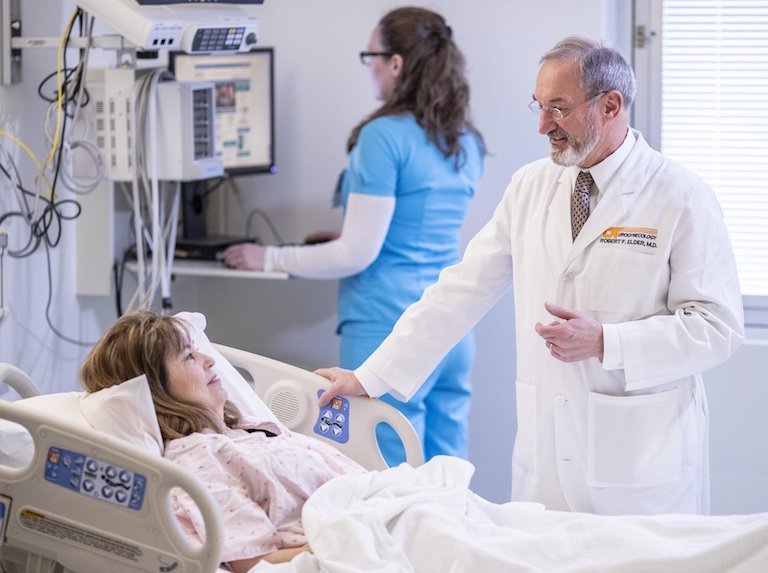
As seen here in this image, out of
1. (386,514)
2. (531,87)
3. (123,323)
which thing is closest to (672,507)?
(386,514)

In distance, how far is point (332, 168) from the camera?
12.5 ft

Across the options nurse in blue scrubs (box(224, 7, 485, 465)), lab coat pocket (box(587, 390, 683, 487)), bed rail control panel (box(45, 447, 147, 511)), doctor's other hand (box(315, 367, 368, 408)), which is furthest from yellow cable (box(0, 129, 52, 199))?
lab coat pocket (box(587, 390, 683, 487))

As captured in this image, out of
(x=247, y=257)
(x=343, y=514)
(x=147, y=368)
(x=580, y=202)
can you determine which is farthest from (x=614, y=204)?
(x=247, y=257)

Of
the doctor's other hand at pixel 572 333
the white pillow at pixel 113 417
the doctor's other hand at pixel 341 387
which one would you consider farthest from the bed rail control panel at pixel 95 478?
the doctor's other hand at pixel 572 333

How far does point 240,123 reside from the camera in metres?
3.63

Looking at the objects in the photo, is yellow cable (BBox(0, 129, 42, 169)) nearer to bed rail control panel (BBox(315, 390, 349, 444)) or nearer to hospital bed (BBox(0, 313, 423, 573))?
hospital bed (BBox(0, 313, 423, 573))

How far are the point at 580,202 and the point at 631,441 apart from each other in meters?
0.50

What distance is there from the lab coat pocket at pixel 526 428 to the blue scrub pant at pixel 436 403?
34.8 inches

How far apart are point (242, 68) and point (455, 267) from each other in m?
1.49

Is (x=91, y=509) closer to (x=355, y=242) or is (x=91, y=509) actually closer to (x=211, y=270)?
(x=355, y=242)

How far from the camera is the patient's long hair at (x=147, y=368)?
81.3 inches

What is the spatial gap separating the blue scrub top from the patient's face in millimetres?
1127

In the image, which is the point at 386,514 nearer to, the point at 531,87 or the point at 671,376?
the point at 671,376

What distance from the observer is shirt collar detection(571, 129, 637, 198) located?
223 cm
